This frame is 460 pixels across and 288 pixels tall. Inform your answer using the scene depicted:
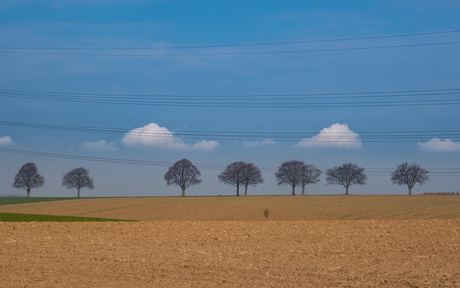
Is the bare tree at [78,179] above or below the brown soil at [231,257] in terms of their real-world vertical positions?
above

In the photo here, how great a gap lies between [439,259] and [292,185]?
3118 inches

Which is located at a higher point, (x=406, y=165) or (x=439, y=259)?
(x=406, y=165)

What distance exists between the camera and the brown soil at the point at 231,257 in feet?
39.2

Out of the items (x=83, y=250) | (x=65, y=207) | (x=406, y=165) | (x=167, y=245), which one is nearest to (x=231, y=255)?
(x=167, y=245)

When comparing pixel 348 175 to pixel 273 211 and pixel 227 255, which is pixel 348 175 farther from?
pixel 227 255

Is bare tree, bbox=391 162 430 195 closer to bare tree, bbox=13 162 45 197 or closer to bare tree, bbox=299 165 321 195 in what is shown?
bare tree, bbox=299 165 321 195

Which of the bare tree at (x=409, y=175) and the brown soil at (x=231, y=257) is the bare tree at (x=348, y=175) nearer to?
the bare tree at (x=409, y=175)

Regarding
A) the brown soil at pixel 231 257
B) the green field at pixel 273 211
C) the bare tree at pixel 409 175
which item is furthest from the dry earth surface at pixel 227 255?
the bare tree at pixel 409 175

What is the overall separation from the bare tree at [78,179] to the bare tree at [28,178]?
6.21 meters

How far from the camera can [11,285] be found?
37.7 ft

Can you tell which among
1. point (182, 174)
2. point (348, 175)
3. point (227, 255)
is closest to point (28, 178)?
point (182, 174)

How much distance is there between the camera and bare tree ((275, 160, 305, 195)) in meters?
94.0

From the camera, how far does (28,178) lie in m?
102

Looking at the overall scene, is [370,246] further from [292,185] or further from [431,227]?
[292,185]
